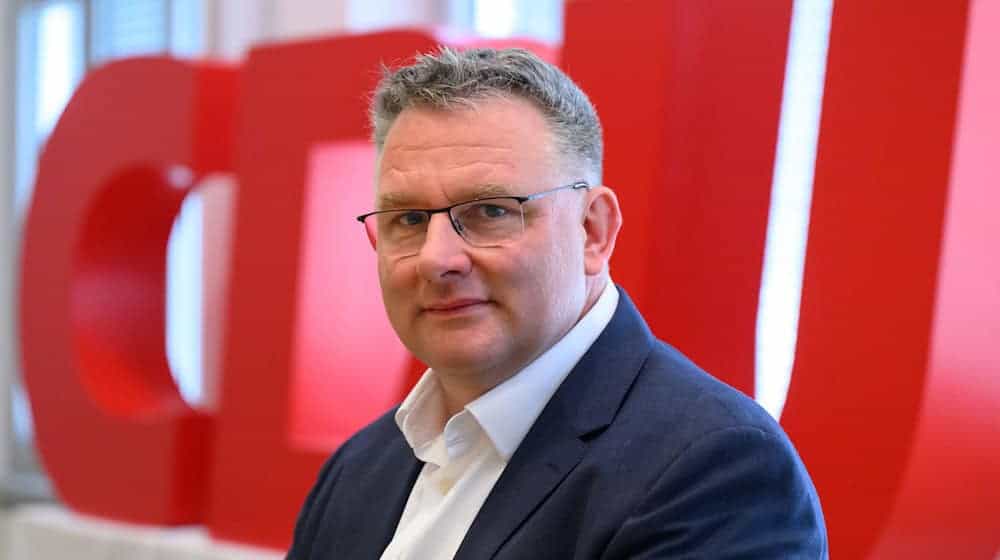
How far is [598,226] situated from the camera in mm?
1829

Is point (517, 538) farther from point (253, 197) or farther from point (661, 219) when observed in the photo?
point (253, 197)

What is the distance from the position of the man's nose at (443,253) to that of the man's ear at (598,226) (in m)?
0.19

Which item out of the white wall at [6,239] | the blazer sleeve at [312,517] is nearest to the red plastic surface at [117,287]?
the white wall at [6,239]

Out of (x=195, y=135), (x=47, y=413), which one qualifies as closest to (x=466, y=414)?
(x=195, y=135)

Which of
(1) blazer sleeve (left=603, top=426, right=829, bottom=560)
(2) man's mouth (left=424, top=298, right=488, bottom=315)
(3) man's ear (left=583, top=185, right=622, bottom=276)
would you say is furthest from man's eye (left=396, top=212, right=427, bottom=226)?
(1) blazer sleeve (left=603, top=426, right=829, bottom=560)

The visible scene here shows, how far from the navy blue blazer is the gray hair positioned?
0.23m

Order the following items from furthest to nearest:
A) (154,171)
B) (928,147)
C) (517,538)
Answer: (154,171)
(928,147)
(517,538)

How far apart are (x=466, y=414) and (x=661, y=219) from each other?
99cm

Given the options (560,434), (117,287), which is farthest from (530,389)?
(117,287)

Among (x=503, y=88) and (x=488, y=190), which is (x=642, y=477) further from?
(x=503, y=88)

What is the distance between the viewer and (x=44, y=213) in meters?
4.35

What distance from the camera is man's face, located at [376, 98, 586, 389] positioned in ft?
5.63

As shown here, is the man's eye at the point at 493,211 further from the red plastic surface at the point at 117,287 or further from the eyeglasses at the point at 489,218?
the red plastic surface at the point at 117,287

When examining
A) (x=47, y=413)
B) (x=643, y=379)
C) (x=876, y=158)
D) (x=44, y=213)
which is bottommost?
(x=47, y=413)
